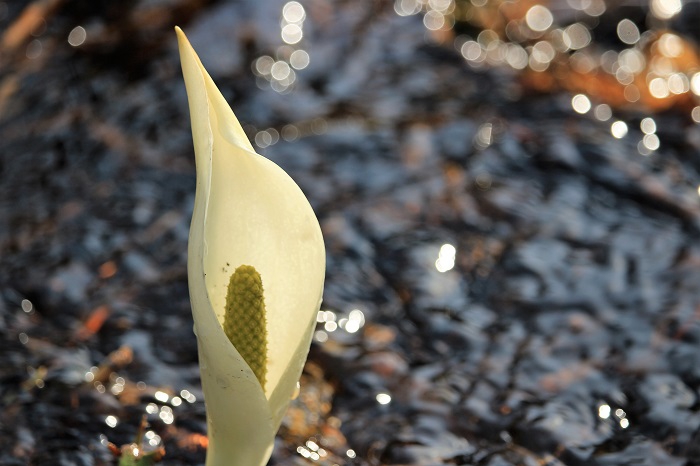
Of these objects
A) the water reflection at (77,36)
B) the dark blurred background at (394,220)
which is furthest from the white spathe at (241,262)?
the water reflection at (77,36)

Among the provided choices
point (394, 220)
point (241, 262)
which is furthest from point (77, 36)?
point (241, 262)

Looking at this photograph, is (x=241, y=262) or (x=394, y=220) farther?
(x=394, y=220)

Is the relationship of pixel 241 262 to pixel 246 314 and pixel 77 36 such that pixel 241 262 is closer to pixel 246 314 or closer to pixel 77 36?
pixel 246 314

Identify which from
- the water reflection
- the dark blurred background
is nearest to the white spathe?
the dark blurred background

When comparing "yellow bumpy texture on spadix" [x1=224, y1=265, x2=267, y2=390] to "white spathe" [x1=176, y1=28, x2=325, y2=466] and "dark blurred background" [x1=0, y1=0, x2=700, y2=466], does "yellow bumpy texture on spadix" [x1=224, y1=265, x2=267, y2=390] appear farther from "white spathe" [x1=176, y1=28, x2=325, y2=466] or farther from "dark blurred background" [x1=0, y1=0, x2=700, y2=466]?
"dark blurred background" [x1=0, y1=0, x2=700, y2=466]

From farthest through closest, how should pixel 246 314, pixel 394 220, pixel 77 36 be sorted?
pixel 77 36
pixel 394 220
pixel 246 314
